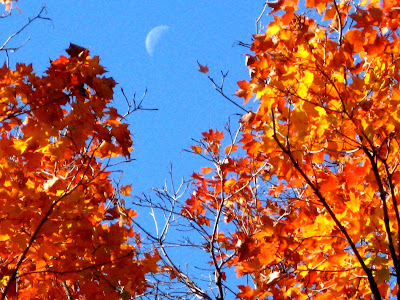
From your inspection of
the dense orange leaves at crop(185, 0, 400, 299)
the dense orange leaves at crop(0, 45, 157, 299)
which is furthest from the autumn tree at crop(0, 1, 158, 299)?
the dense orange leaves at crop(185, 0, 400, 299)

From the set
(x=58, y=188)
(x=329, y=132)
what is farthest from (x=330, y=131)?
(x=58, y=188)

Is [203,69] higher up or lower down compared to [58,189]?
higher up

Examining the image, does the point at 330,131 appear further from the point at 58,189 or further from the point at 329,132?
the point at 58,189

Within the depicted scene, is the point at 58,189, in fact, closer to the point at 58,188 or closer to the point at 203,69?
the point at 58,188

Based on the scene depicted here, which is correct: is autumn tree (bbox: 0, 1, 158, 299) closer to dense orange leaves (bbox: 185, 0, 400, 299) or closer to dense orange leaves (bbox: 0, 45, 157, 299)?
dense orange leaves (bbox: 0, 45, 157, 299)

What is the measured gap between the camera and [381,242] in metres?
3.21

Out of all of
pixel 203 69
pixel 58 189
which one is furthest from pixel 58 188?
pixel 203 69

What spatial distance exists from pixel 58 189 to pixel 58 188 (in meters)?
0.01

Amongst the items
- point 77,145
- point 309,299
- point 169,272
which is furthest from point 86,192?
point 309,299

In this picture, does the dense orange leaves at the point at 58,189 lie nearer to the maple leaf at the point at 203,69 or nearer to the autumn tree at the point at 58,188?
the autumn tree at the point at 58,188

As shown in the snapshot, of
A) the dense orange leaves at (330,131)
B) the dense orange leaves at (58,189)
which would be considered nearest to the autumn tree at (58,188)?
the dense orange leaves at (58,189)

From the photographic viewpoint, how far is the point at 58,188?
3928 millimetres

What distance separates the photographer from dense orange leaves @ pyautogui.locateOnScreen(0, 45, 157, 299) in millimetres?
3682

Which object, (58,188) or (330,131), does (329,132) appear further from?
(58,188)
